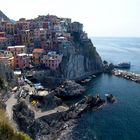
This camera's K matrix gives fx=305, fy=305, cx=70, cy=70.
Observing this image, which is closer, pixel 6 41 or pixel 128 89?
pixel 128 89

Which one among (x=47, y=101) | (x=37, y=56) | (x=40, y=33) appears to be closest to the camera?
(x=47, y=101)

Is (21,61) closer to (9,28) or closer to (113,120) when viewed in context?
(9,28)

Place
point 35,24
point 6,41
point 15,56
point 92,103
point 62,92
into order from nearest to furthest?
point 92,103 → point 62,92 → point 15,56 → point 6,41 → point 35,24

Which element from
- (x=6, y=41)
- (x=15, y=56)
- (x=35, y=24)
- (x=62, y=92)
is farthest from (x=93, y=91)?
(x=35, y=24)

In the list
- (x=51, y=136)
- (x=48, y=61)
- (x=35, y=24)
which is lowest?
(x=51, y=136)

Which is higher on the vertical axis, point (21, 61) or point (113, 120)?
point (21, 61)

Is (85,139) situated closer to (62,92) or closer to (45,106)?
(45,106)

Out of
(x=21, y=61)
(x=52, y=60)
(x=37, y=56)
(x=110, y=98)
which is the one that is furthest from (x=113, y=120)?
(x=37, y=56)

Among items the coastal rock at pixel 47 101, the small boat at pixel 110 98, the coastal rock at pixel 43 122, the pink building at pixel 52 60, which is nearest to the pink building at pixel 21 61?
the pink building at pixel 52 60
